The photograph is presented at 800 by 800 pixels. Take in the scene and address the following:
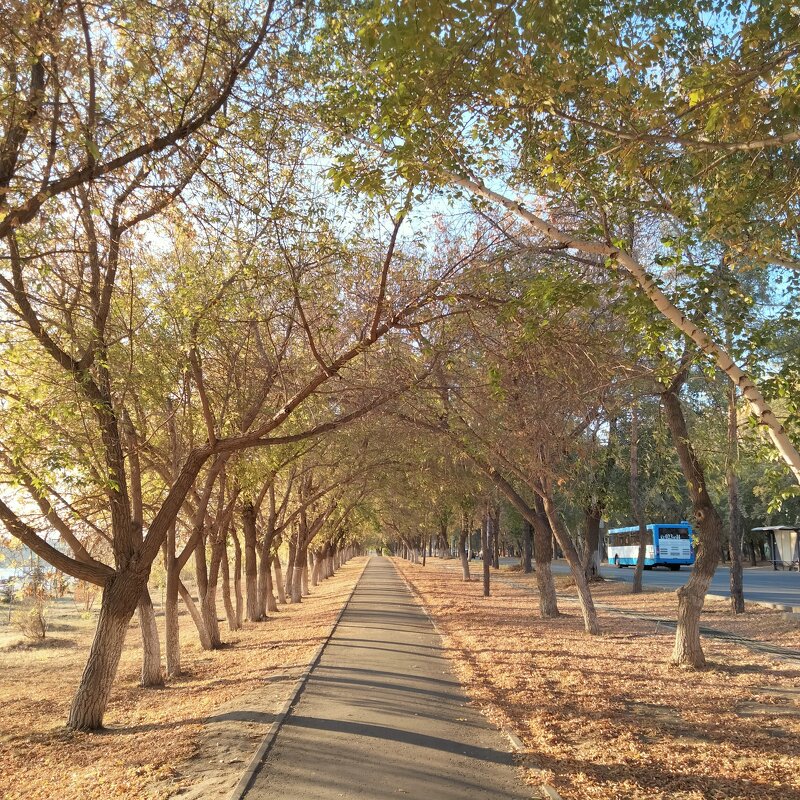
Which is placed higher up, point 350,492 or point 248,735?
point 350,492

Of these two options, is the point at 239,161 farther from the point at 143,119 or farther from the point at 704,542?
the point at 704,542

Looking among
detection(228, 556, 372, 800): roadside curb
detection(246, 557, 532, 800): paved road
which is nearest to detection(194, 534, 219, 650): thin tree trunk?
detection(228, 556, 372, 800): roadside curb

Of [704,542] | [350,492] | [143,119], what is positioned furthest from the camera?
[350,492]

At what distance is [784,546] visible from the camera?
49031mm

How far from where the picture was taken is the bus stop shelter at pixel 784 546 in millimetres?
46781

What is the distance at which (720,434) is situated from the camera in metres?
13.0

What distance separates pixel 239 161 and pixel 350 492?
91.3ft

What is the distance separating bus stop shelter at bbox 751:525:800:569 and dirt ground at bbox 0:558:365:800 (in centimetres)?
3877

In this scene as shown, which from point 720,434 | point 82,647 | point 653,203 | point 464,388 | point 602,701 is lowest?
point 82,647

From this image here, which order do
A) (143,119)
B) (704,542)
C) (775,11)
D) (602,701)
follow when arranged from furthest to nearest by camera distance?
(704,542)
(602,701)
(143,119)
(775,11)

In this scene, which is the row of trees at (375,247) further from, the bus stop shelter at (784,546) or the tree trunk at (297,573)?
the bus stop shelter at (784,546)

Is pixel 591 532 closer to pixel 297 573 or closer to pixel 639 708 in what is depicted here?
pixel 297 573

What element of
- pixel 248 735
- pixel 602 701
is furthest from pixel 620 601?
pixel 248 735

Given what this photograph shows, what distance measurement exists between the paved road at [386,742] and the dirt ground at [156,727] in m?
0.53
